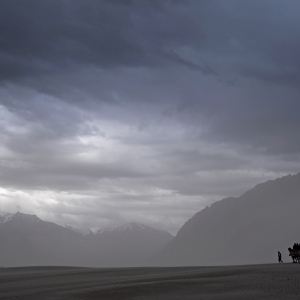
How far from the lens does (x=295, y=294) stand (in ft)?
122

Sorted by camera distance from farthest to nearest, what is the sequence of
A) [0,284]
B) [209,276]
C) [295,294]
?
[0,284], [209,276], [295,294]

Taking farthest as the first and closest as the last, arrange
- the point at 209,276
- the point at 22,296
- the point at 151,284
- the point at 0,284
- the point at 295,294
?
the point at 0,284
the point at 209,276
the point at 151,284
the point at 22,296
the point at 295,294

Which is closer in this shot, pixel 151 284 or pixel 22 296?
pixel 22 296

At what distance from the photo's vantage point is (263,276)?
48.3 metres

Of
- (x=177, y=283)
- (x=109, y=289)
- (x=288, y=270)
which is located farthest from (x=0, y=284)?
(x=288, y=270)

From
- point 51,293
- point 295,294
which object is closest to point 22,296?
point 51,293

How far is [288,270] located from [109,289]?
2013 cm

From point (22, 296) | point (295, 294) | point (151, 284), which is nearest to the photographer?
point (295, 294)

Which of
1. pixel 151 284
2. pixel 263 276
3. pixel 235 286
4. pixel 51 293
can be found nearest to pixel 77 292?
pixel 51 293

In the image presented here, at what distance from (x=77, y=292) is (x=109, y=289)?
2982 mm

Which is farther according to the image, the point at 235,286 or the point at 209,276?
the point at 209,276

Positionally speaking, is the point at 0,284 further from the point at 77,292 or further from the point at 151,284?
the point at 151,284

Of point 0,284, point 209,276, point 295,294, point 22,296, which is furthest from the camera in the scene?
point 0,284

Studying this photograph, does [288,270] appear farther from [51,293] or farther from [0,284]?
[0,284]
